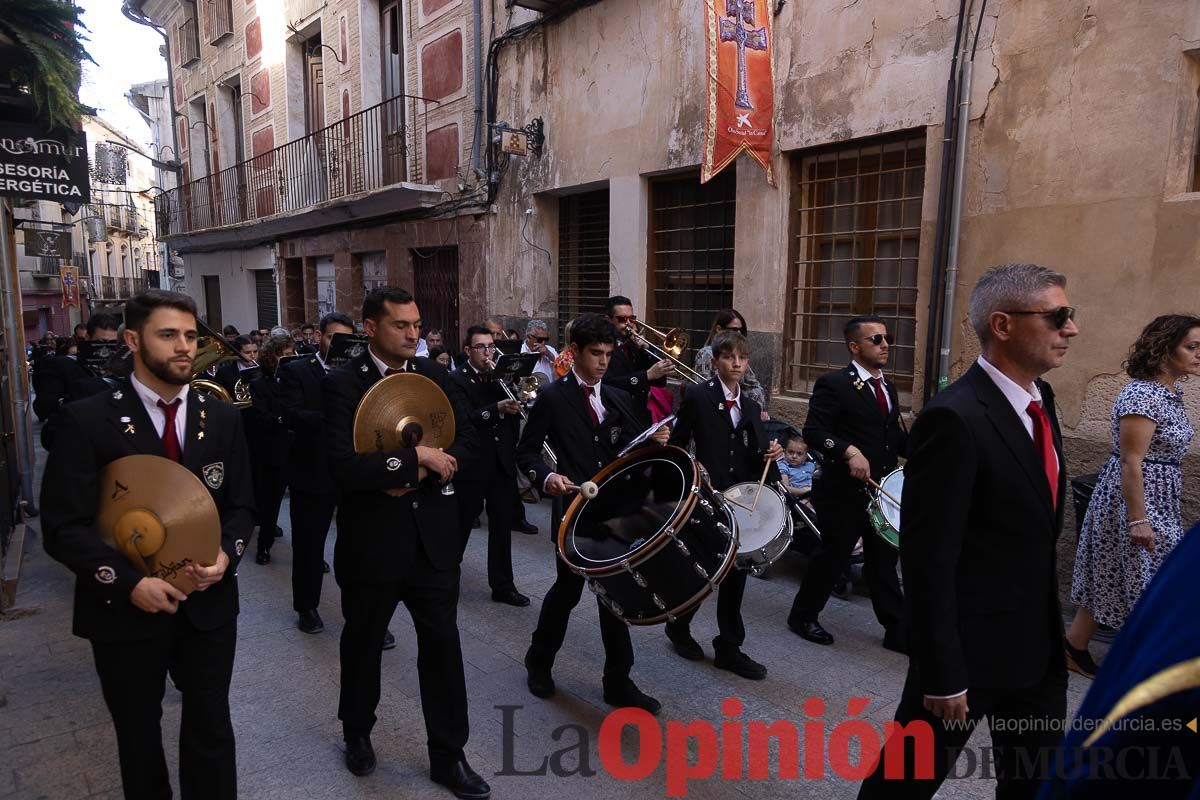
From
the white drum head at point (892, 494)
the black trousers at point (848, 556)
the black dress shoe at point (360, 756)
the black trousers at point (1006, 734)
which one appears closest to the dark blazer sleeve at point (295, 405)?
the black dress shoe at point (360, 756)

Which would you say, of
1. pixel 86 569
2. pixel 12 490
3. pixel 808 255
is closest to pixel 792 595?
pixel 808 255

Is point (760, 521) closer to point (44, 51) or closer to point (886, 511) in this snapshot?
point (886, 511)

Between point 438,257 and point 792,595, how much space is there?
30.0 ft

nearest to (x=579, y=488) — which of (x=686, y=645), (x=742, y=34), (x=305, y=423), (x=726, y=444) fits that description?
(x=726, y=444)

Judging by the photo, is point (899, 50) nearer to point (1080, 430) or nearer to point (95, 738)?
point (1080, 430)

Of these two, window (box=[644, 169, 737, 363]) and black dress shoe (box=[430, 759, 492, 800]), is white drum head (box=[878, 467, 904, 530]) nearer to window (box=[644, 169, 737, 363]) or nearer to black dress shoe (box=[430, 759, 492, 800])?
black dress shoe (box=[430, 759, 492, 800])

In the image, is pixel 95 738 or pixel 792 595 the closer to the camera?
pixel 95 738

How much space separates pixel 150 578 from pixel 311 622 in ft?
8.81

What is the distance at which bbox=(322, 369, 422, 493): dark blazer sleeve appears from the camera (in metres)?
2.94

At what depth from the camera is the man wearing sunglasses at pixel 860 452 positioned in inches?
181

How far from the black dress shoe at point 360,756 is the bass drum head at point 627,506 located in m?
1.17

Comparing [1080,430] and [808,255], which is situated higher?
[808,255]

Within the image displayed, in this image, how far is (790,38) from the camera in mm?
7250

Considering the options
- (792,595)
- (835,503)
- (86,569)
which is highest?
(86,569)
